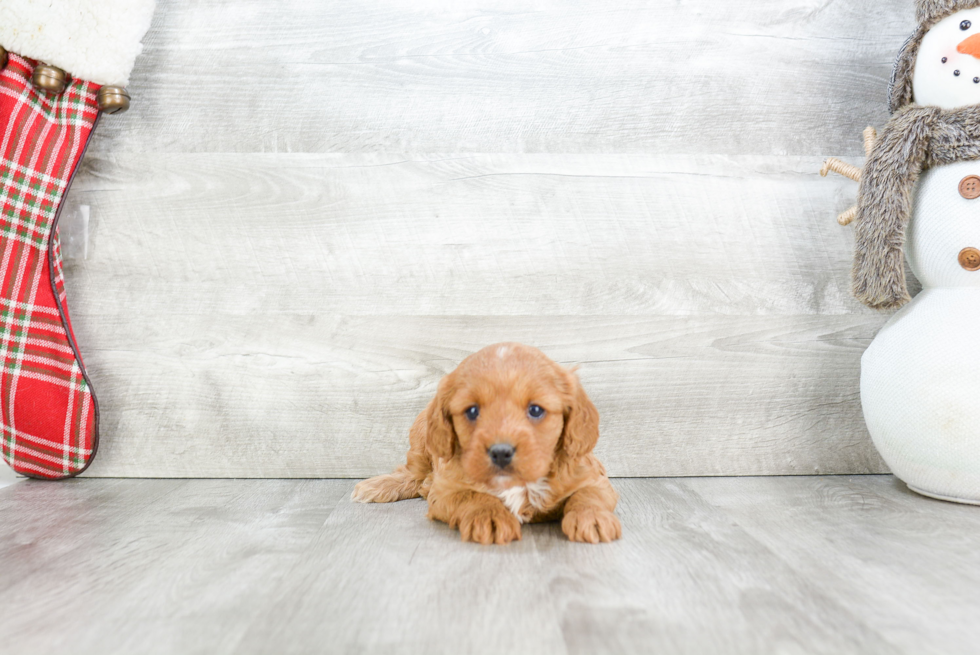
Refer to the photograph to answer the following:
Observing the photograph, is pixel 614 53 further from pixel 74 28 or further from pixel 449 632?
pixel 449 632

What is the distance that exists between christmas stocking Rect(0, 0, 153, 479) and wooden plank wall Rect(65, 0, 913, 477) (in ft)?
0.27

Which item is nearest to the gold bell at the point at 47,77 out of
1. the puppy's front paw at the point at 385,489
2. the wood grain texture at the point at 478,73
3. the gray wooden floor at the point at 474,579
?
the wood grain texture at the point at 478,73

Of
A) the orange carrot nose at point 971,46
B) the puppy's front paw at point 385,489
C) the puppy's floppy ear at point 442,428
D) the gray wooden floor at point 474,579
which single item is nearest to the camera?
the gray wooden floor at point 474,579

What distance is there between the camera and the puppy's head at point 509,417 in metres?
1.02

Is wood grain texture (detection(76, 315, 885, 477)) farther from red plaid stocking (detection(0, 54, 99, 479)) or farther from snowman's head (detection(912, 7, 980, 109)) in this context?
snowman's head (detection(912, 7, 980, 109))

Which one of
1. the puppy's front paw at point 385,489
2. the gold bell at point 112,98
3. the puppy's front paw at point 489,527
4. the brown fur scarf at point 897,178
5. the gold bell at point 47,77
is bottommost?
the puppy's front paw at point 385,489

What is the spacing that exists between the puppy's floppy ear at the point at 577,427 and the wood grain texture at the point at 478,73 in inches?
26.2

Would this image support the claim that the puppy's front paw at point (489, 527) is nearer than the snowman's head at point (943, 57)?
Yes

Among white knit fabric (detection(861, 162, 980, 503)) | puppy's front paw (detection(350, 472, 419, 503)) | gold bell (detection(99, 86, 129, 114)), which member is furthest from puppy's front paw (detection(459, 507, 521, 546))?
gold bell (detection(99, 86, 129, 114))

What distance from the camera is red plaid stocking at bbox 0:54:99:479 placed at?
138 cm

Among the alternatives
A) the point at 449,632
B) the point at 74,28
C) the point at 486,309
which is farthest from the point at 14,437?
the point at 449,632

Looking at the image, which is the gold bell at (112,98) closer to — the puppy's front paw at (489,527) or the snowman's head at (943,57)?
the puppy's front paw at (489,527)

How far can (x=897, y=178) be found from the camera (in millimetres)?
1274

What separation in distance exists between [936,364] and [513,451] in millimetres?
846
